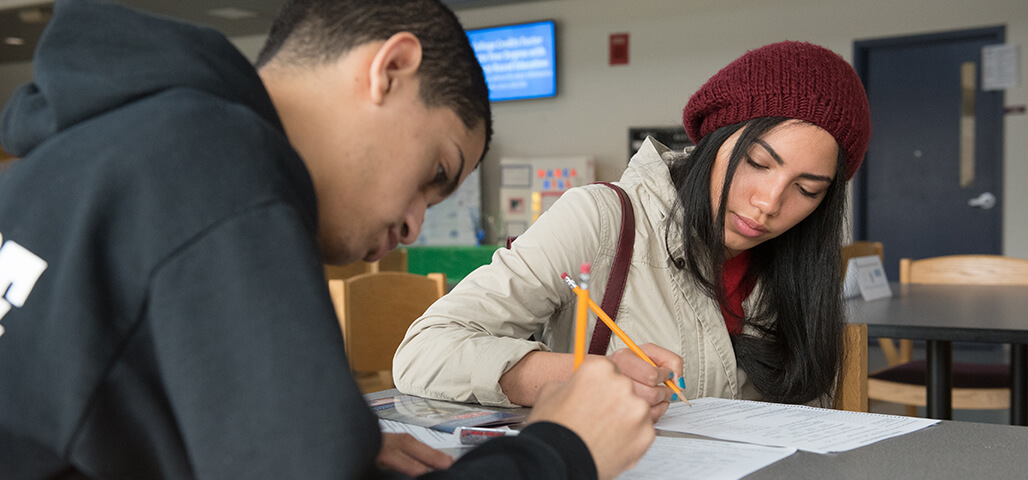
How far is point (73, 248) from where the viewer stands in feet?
1.58

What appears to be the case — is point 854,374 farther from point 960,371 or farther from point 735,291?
point 960,371

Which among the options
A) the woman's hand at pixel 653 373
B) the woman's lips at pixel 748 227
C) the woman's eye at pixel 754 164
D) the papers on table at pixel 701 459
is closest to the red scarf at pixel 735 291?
the woman's lips at pixel 748 227

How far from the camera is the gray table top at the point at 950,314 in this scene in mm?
1908

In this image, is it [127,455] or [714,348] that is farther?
[714,348]

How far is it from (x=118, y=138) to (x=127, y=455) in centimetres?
20

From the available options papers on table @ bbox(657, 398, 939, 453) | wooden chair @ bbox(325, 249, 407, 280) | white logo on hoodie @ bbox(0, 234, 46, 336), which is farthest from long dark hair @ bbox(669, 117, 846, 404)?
wooden chair @ bbox(325, 249, 407, 280)

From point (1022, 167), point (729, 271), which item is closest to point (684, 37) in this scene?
point (1022, 167)

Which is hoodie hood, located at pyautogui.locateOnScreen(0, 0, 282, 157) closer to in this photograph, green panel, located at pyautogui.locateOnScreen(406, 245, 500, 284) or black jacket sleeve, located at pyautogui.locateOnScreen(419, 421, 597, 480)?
black jacket sleeve, located at pyautogui.locateOnScreen(419, 421, 597, 480)

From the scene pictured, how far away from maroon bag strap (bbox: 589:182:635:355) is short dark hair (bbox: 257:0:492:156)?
0.73 m

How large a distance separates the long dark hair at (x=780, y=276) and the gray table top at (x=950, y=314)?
58cm

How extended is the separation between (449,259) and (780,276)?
4.50 meters

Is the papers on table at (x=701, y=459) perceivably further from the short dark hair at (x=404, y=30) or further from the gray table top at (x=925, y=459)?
the short dark hair at (x=404, y=30)

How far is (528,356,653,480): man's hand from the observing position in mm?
622

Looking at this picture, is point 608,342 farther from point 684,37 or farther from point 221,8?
point 221,8
